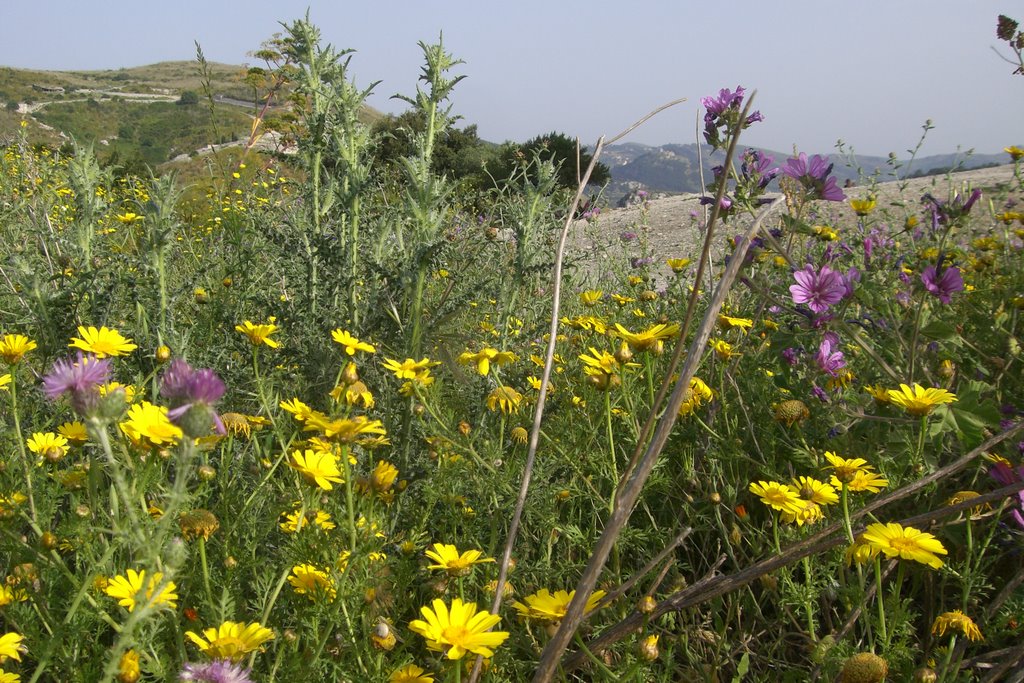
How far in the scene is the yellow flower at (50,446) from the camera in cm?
142

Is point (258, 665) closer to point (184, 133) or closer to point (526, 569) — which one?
point (526, 569)

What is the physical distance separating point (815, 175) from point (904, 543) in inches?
44.7

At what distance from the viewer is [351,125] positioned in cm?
253

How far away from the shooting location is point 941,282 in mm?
1763

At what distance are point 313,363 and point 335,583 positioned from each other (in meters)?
1.24

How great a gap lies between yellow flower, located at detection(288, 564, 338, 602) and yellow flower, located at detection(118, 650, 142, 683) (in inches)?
10.0

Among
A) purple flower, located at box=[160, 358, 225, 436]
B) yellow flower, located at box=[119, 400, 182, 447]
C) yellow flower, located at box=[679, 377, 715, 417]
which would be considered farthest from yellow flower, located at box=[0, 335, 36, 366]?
yellow flower, located at box=[679, 377, 715, 417]

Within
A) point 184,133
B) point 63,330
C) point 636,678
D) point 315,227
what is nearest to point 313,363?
point 315,227

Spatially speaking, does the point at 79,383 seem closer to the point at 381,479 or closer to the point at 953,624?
the point at 381,479

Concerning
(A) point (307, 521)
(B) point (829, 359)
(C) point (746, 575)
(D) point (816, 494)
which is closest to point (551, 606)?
(C) point (746, 575)

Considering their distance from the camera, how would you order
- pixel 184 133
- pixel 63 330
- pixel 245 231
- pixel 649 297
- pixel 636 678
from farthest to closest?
pixel 184 133 < pixel 245 231 < pixel 649 297 < pixel 63 330 < pixel 636 678

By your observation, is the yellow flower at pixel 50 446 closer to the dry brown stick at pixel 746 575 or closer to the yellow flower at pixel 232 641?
the yellow flower at pixel 232 641

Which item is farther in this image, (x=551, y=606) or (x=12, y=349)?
(x=12, y=349)

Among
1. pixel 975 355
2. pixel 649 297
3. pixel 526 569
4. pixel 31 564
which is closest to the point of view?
pixel 31 564
